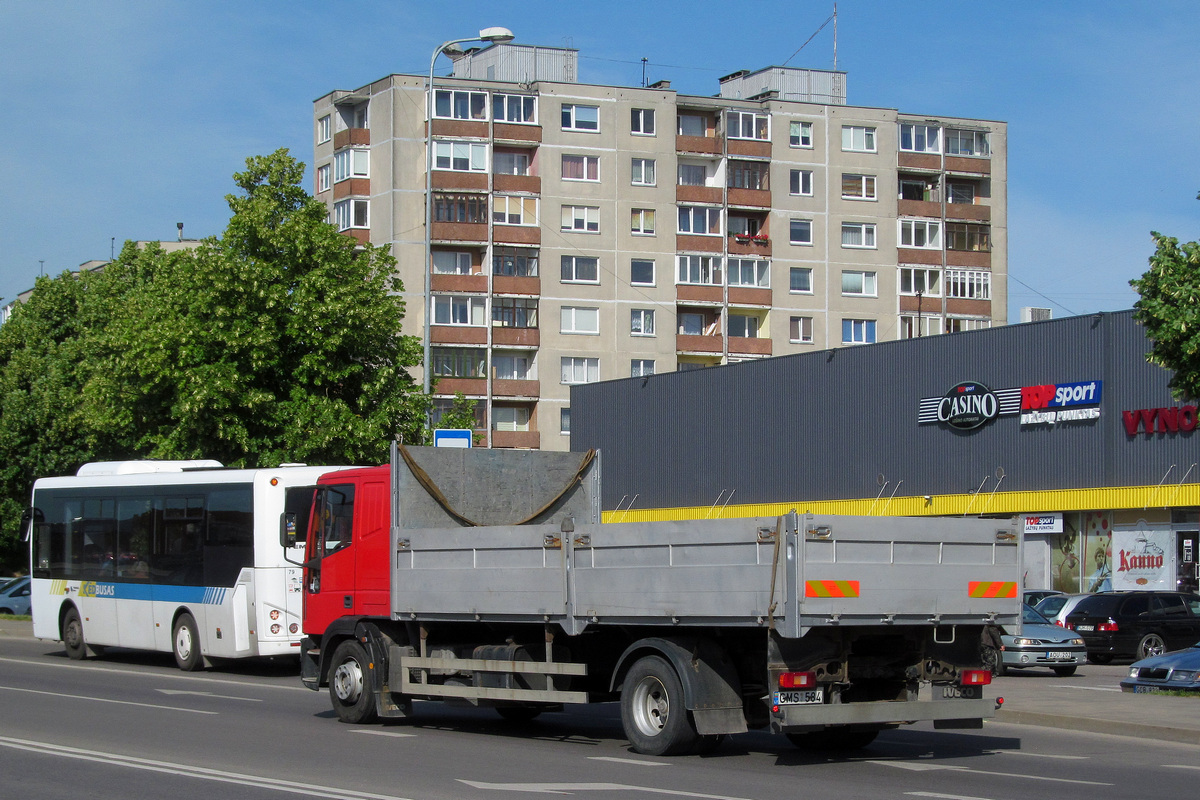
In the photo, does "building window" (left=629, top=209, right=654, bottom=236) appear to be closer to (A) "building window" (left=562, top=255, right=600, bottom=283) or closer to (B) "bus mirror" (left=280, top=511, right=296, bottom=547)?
(A) "building window" (left=562, top=255, right=600, bottom=283)

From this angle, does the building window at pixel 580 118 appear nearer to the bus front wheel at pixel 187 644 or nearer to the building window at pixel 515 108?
the building window at pixel 515 108

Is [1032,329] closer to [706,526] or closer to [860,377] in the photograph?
[860,377]

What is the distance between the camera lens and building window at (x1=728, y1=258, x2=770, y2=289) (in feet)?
238

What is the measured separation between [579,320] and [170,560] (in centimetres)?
4732

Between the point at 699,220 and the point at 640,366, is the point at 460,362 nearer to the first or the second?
the point at 640,366

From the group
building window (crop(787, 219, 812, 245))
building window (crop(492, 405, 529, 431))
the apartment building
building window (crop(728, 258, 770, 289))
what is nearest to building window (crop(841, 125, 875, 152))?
the apartment building

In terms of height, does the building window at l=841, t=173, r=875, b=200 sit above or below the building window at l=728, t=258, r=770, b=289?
above

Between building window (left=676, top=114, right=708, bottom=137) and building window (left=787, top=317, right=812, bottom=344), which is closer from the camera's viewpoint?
building window (left=676, top=114, right=708, bottom=137)

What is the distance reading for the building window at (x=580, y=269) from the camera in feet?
230

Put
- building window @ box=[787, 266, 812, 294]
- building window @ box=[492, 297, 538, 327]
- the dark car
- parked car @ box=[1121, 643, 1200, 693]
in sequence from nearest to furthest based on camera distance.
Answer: parked car @ box=[1121, 643, 1200, 693] < the dark car < building window @ box=[492, 297, 538, 327] < building window @ box=[787, 266, 812, 294]

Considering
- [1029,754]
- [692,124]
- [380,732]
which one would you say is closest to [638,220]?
[692,124]

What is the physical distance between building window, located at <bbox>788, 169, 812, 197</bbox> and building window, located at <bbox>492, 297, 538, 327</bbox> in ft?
50.7

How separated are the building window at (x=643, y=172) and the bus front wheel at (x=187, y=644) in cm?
5041

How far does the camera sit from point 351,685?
1534 centimetres
